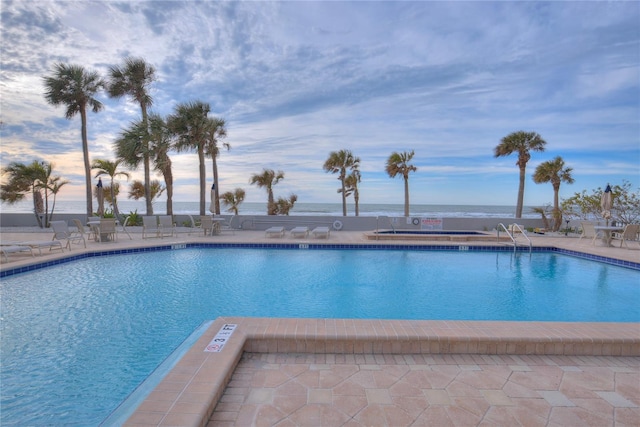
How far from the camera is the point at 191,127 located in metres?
15.8

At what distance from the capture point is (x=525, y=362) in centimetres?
295

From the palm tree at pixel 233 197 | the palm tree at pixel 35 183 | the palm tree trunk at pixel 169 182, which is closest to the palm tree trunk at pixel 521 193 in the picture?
the palm tree at pixel 233 197

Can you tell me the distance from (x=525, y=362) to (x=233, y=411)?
253 centimetres

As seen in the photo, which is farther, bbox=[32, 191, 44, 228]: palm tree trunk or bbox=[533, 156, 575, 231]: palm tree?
bbox=[533, 156, 575, 231]: palm tree

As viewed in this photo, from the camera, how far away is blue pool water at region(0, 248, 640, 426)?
2938 mm

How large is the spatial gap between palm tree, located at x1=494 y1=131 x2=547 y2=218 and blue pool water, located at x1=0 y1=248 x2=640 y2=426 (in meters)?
9.28

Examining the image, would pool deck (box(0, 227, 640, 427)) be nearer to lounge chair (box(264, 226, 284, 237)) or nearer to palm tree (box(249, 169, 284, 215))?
lounge chair (box(264, 226, 284, 237))

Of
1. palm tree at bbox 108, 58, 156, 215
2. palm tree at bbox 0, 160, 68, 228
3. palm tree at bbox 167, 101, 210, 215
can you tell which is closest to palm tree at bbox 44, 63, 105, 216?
palm tree at bbox 108, 58, 156, 215

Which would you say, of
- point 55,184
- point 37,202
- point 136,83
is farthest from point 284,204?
point 37,202

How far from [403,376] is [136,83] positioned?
18.5 metres

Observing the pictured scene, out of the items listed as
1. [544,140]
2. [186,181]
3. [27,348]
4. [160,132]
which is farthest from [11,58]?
[544,140]

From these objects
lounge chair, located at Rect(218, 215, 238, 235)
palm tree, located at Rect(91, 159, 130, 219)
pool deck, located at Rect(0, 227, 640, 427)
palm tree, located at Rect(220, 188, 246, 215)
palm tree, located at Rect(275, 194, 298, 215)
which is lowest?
pool deck, located at Rect(0, 227, 640, 427)

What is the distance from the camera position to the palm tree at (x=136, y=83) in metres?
16.1

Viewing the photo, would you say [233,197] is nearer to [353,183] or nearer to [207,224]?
[353,183]
